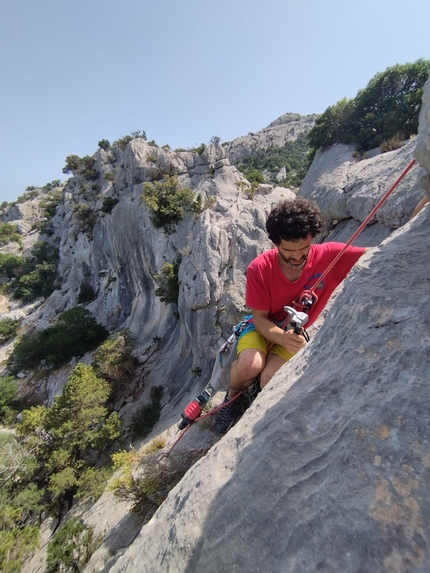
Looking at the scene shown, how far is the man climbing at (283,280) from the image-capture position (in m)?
3.47

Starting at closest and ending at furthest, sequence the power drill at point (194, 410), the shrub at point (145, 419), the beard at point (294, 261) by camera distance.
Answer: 1. the beard at point (294, 261)
2. the power drill at point (194, 410)
3. the shrub at point (145, 419)

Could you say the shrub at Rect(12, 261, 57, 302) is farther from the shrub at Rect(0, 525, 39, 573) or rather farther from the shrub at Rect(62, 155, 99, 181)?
the shrub at Rect(0, 525, 39, 573)

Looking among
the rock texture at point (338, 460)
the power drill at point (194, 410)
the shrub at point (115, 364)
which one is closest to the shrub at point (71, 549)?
the power drill at point (194, 410)

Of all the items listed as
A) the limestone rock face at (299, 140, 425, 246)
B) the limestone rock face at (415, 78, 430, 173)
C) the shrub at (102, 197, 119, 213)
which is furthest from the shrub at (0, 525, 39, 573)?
the shrub at (102, 197, 119, 213)

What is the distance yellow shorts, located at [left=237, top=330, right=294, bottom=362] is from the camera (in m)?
4.23

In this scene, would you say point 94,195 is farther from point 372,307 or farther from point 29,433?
point 372,307

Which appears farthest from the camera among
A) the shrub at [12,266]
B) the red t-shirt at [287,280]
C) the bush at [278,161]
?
the bush at [278,161]

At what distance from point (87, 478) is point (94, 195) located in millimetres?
36983

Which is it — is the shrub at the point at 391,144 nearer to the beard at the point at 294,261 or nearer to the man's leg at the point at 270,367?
the beard at the point at 294,261

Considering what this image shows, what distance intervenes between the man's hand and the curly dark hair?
1.30 m

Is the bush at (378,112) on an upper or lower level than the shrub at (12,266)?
lower

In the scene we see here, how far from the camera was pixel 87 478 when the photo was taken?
13438mm

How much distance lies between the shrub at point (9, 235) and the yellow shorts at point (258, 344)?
71565mm

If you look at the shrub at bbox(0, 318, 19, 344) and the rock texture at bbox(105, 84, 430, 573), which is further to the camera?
the shrub at bbox(0, 318, 19, 344)
